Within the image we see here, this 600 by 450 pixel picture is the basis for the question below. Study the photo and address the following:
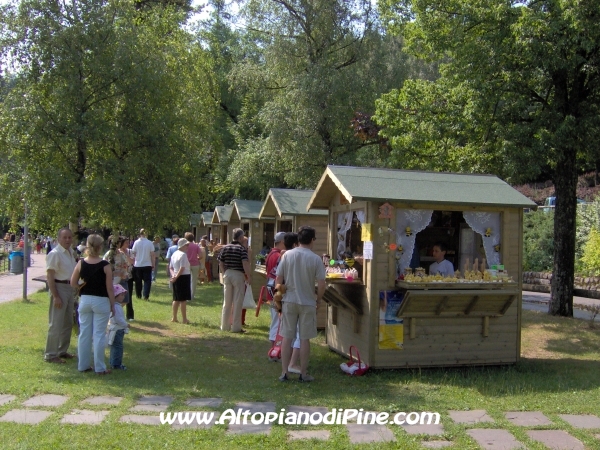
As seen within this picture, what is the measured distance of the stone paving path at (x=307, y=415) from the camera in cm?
546

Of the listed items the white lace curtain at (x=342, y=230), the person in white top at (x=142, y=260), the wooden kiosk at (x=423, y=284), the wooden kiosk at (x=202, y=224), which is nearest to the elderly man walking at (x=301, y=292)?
the wooden kiosk at (x=423, y=284)

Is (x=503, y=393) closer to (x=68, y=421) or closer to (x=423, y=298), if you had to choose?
(x=423, y=298)

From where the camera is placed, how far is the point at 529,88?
1343 cm

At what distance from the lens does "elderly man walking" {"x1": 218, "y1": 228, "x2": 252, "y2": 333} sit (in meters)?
11.2

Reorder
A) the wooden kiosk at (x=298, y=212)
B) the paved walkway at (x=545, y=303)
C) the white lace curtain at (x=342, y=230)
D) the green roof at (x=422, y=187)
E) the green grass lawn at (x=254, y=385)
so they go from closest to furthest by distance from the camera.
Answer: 1. the green grass lawn at (x=254, y=385)
2. the green roof at (x=422, y=187)
3. the white lace curtain at (x=342, y=230)
4. the wooden kiosk at (x=298, y=212)
5. the paved walkway at (x=545, y=303)

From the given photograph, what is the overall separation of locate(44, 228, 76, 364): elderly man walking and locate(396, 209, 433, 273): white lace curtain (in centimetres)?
437

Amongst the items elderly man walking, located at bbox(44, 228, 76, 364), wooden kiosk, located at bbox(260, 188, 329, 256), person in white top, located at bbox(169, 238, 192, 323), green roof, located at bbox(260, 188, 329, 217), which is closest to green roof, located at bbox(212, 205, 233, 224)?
wooden kiosk, located at bbox(260, 188, 329, 256)

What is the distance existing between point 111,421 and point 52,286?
10.0ft

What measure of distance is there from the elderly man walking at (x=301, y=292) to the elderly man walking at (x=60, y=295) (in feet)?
9.52

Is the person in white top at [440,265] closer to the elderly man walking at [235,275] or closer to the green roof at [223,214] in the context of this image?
the elderly man walking at [235,275]

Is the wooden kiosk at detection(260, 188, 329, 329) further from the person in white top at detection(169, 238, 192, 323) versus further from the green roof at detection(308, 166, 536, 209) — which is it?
the green roof at detection(308, 166, 536, 209)

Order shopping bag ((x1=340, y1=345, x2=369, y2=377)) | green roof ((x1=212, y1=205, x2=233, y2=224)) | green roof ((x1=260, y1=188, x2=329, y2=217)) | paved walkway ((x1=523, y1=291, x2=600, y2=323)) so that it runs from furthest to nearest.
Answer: green roof ((x1=212, y1=205, x2=233, y2=224)) < paved walkway ((x1=523, y1=291, x2=600, y2=323)) < green roof ((x1=260, y1=188, x2=329, y2=217)) < shopping bag ((x1=340, y1=345, x2=369, y2=377))

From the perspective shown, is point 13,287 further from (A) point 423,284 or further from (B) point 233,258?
(A) point 423,284

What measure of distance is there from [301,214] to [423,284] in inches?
209
